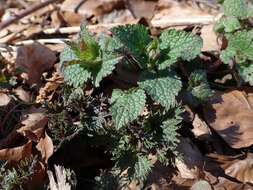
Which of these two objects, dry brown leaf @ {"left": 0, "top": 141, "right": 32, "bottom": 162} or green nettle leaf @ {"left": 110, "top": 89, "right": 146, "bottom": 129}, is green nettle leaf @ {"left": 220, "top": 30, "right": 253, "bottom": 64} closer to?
green nettle leaf @ {"left": 110, "top": 89, "right": 146, "bottom": 129}

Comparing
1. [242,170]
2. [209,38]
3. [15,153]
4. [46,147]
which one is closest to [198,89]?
[242,170]

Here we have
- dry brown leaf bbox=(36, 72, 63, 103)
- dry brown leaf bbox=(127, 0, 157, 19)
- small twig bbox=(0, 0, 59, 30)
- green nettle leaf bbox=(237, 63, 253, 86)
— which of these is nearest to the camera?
green nettle leaf bbox=(237, 63, 253, 86)

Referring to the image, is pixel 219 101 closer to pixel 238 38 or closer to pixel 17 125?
pixel 238 38

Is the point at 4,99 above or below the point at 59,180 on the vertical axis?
above

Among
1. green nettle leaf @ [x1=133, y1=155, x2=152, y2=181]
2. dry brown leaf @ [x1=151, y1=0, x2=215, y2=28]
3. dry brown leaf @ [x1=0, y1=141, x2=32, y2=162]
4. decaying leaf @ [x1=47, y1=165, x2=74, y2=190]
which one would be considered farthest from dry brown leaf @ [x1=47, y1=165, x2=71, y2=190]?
dry brown leaf @ [x1=151, y1=0, x2=215, y2=28]

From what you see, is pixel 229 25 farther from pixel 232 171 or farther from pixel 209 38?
pixel 232 171

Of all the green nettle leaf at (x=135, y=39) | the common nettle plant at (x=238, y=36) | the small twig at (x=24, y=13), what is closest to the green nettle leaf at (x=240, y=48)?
the common nettle plant at (x=238, y=36)

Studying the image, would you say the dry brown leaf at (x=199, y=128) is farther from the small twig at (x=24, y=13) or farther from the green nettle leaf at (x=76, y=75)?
the small twig at (x=24, y=13)
